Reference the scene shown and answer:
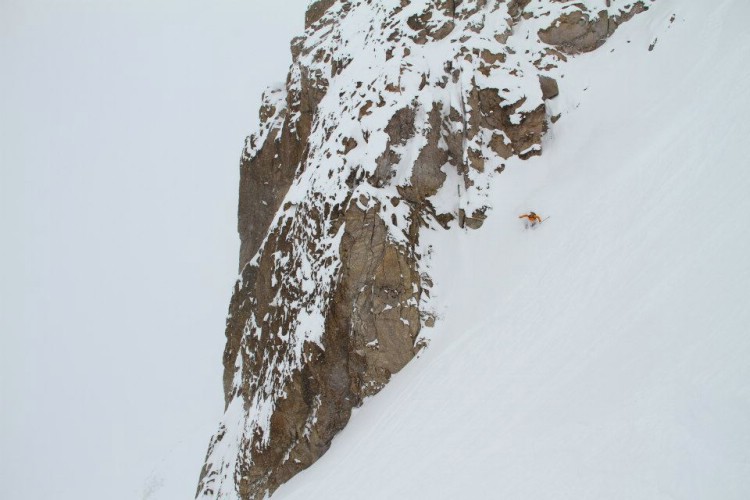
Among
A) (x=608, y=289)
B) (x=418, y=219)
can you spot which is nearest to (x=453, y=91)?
(x=418, y=219)

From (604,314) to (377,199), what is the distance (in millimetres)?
6335

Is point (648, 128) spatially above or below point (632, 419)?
above

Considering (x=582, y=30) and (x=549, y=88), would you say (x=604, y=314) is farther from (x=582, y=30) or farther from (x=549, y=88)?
(x=582, y=30)

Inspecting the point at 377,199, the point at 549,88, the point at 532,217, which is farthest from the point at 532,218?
the point at 549,88

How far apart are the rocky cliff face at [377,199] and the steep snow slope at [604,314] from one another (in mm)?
698

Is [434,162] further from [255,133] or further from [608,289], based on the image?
[255,133]

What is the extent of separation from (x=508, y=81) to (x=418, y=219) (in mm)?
5112

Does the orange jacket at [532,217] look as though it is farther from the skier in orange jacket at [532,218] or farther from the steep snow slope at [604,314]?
the steep snow slope at [604,314]

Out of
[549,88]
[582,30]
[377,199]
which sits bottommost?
[549,88]

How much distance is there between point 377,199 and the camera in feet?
→ 41.2

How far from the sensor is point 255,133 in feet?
68.0

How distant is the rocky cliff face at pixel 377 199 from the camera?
1190cm

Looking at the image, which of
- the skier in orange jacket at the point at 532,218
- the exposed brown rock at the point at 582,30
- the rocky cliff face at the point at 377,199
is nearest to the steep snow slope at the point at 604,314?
the skier in orange jacket at the point at 532,218

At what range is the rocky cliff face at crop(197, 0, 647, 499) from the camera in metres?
11.9
